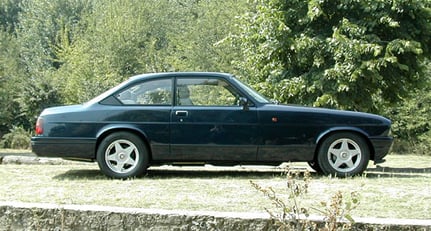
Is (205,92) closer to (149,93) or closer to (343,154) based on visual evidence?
(149,93)

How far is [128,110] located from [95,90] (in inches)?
1010

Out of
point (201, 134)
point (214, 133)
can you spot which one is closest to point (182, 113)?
point (201, 134)

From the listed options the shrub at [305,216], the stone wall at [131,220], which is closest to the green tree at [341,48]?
the stone wall at [131,220]

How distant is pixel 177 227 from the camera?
4551 millimetres

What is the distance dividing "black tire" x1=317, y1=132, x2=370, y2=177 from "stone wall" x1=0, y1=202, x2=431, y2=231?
3.17 metres

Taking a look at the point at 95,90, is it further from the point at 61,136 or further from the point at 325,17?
the point at 61,136

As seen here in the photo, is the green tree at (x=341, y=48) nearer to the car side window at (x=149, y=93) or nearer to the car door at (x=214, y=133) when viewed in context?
the car door at (x=214, y=133)

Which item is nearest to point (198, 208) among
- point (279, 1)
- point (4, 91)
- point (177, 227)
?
point (177, 227)

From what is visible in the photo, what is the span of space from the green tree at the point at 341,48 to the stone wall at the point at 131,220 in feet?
27.3

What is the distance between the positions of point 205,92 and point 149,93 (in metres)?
0.76

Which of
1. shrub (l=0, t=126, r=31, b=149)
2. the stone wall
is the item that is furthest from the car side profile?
shrub (l=0, t=126, r=31, b=149)

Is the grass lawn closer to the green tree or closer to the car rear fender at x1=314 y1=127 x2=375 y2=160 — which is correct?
the car rear fender at x1=314 y1=127 x2=375 y2=160

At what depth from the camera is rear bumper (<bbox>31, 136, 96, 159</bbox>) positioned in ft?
24.2

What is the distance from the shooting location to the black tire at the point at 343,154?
7.57m
